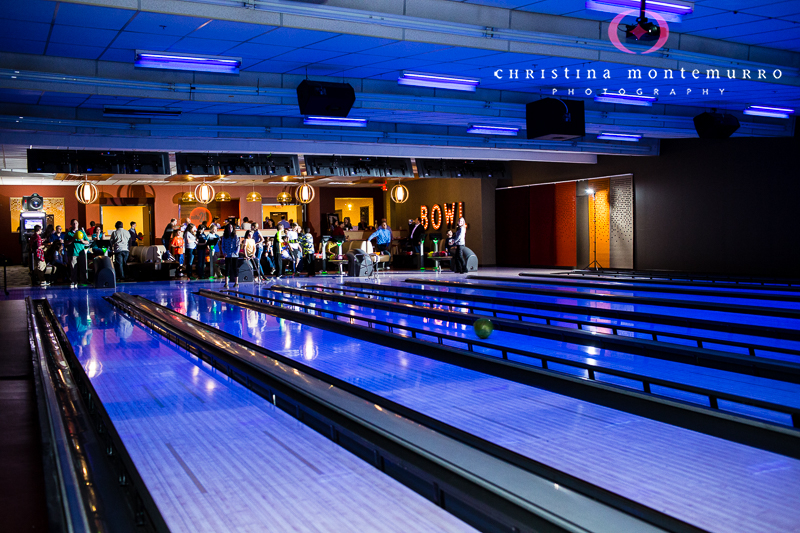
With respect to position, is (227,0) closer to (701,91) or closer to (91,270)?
(701,91)

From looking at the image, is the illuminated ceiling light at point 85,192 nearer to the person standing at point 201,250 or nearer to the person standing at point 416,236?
the person standing at point 201,250

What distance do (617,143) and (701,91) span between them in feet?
15.7

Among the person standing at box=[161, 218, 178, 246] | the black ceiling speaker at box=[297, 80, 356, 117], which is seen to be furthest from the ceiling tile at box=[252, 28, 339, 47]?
the person standing at box=[161, 218, 178, 246]

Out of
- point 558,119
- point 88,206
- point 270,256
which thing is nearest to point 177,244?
point 270,256

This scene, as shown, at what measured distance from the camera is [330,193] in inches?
951

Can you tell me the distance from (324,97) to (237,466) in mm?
6525

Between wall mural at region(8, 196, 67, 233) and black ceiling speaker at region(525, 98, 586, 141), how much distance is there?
1696cm

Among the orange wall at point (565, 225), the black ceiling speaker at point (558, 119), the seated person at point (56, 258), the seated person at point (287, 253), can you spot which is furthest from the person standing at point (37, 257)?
the orange wall at point (565, 225)

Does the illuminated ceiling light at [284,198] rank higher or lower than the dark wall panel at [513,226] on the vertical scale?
higher

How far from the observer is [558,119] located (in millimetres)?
9969

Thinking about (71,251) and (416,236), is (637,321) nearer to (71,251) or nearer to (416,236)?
(71,251)

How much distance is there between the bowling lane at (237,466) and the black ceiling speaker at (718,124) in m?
9.10

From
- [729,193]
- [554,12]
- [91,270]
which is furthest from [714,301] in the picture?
[91,270]

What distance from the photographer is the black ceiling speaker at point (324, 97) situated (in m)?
8.52
